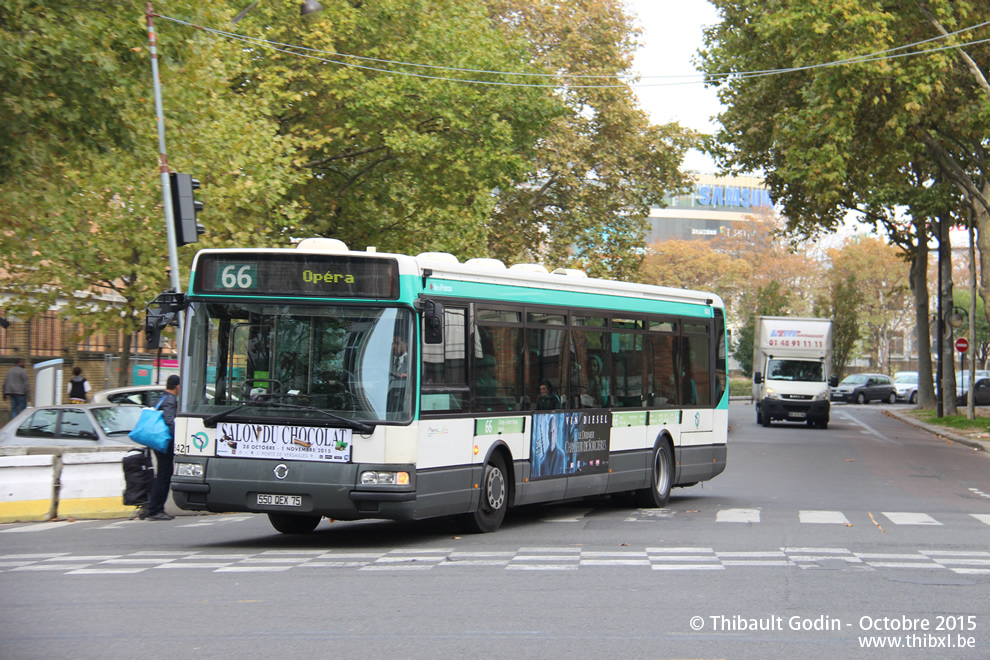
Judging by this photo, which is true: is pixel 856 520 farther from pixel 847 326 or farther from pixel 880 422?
pixel 847 326

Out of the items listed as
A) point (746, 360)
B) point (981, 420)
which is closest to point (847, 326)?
point (746, 360)

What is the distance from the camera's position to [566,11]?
1678 inches

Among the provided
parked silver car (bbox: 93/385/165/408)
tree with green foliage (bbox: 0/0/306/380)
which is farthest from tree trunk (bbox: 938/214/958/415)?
parked silver car (bbox: 93/385/165/408)

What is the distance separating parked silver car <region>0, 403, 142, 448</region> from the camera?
56.1ft

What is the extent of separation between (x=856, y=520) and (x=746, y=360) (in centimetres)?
5999

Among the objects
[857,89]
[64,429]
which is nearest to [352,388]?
[64,429]

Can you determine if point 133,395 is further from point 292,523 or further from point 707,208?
point 707,208

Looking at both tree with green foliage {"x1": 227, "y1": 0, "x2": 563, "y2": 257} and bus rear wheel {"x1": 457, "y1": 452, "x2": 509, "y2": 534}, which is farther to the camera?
tree with green foliage {"x1": 227, "y1": 0, "x2": 563, "y2": 257}

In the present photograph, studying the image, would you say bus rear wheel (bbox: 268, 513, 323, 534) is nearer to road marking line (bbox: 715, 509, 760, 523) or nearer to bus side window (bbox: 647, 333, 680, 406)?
road marking line (bbox: 715, 509, 760, 523)

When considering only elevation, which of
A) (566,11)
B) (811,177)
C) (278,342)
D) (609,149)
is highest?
(566,11)

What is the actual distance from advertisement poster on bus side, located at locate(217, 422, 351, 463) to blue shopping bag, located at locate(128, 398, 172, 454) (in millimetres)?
2462

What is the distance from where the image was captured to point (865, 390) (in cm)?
6950

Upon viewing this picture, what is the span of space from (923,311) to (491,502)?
→ 136 feet

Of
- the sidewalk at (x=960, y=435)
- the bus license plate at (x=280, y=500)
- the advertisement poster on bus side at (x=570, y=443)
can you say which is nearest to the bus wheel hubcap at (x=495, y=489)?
the advertisement poster on bus side at (x=570, y=443)
